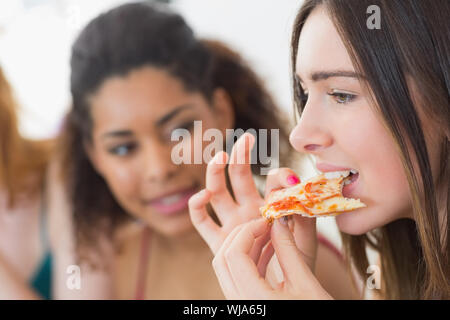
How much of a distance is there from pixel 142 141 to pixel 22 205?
0.54 metres

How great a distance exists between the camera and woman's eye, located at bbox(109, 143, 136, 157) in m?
1.17

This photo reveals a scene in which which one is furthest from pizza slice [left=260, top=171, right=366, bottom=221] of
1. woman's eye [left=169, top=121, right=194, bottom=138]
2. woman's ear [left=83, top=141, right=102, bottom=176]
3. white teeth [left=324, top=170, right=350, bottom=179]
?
woman's ear [left=83, top=141, right=102, bottom=176]

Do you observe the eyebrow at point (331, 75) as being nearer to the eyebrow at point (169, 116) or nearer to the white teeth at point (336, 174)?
the white teeth at point (336, 174)

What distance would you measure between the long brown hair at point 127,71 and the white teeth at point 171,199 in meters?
0.20

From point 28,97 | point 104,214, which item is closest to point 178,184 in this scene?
point 104,214

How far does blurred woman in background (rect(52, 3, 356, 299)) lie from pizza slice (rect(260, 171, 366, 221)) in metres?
0.43

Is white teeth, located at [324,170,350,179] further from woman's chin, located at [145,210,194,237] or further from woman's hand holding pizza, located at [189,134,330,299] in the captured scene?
woman's chin, located at [145,210,194,237]

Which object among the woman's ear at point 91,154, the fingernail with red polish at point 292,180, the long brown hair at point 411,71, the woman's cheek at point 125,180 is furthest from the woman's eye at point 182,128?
the long brown hair at point 411,71

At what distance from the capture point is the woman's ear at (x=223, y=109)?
4.12 ft

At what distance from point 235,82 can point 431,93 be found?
69 centimetres

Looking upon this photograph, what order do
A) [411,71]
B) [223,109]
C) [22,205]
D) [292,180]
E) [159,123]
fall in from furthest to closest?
[22,205] → [223,109] → [159,123] → [292,180] → [411,71]

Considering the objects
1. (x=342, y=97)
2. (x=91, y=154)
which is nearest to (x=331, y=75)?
(x=342, y=97)

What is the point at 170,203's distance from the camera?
3.99ft

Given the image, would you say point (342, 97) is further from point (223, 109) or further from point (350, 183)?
point (223, 109)
